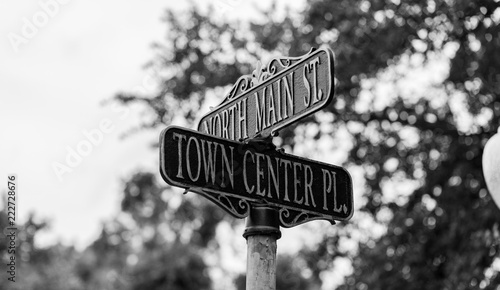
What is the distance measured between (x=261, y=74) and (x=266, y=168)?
0.51 m

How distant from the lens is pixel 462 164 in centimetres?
1135

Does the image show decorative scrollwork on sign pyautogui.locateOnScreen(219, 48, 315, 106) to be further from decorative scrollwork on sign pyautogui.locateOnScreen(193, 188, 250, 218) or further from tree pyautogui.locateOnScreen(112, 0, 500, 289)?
tree pyautogui.locateOnScreen(112, 0, 500, 289)

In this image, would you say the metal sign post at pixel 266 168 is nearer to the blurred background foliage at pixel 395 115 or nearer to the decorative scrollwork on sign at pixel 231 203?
the decorative scrollwork on sign at pixel 231 203

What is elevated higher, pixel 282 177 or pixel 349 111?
pixel 349 111

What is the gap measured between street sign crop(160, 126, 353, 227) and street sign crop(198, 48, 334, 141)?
13 cm

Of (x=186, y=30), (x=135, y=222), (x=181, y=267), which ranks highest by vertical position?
(x=135, y=222)

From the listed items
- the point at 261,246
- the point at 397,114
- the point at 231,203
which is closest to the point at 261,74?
the point at 231,203

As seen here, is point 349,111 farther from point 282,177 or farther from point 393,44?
point 282,177

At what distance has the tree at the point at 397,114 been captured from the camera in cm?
1067

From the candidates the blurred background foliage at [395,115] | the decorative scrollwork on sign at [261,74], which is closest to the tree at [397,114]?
the blurred background foliage at [395,115]

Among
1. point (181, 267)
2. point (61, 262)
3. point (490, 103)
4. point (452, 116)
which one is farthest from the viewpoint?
point (61, 262)

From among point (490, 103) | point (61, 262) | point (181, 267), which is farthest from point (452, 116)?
point (61, 262)

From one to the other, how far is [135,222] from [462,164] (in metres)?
28.8

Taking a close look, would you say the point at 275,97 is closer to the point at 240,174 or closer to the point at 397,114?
the point at 240,174
